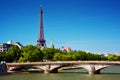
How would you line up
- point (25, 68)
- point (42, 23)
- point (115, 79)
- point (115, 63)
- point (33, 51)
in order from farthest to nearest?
point (42, 23) → point (33, 51) → point (25, 68) → point (115, 63) → point (115, 79)

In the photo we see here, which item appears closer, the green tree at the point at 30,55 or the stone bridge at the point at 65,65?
the stone bridge at the point at 65,65

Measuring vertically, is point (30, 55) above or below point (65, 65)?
above

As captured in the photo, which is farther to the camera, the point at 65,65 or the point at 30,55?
the point at 30,55

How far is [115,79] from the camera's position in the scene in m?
44.7

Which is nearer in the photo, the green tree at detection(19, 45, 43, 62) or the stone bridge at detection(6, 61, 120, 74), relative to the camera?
the stone bridge at detection(6, 61, 120, 74)

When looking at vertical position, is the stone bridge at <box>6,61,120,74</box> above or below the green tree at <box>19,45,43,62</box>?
below

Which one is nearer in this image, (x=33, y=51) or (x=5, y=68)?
(x=5, y=68)

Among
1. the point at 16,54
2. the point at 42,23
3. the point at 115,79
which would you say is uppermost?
the point at 42,23

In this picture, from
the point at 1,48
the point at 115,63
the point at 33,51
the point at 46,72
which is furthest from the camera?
the point at 1,48

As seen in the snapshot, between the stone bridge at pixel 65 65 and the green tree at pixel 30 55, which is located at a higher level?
the green tree at pixel 30 55

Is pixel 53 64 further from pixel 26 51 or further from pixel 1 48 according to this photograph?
pixel 1 48

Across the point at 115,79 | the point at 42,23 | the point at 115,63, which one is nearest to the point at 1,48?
the point at 42,23

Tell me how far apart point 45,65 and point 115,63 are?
1319 centimetres

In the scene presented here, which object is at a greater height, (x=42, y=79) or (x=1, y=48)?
(x=1, y=48)
